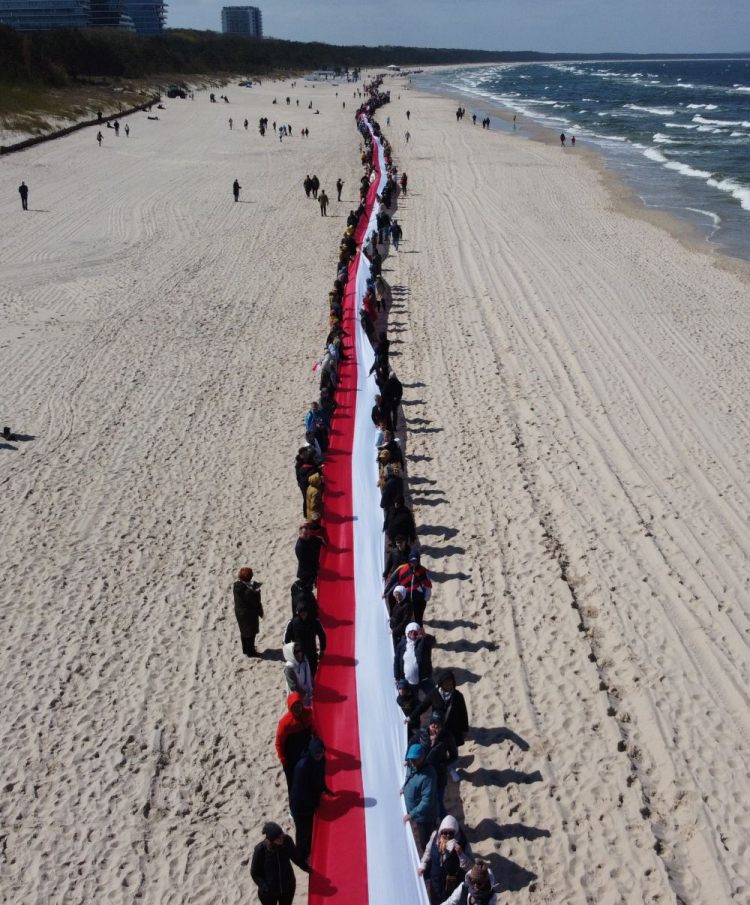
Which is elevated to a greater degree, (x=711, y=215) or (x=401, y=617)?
(x=711, y=215)

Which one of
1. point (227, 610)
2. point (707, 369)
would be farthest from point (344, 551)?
point (707, 369)

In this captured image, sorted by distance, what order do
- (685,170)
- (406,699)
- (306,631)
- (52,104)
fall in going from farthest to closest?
(52,104)
(685,170)
(306,631)
(406,699)

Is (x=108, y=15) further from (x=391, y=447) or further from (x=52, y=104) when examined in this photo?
(x=391, y=447)

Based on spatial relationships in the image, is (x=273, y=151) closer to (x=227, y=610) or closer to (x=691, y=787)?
(x=227, y=610)

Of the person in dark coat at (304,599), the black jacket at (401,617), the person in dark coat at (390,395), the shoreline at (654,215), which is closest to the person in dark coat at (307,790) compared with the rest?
the person in dark coat at (304,599)

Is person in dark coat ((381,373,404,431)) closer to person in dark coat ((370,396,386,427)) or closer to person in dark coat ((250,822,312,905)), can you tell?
person in dark coat ((370,396,386,427))

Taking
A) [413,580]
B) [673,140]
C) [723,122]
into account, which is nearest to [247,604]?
[413,580]
